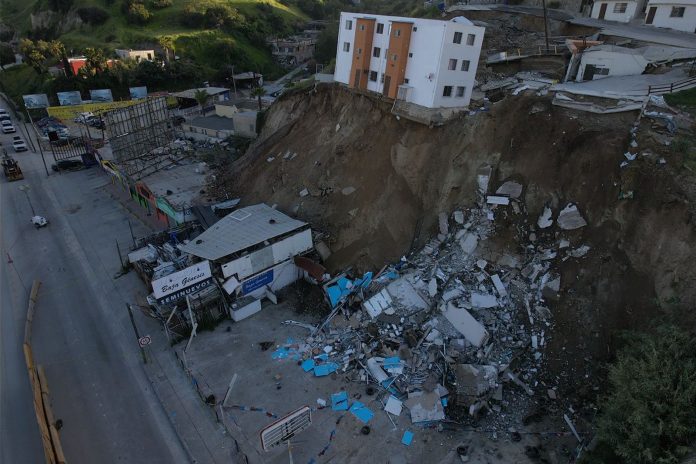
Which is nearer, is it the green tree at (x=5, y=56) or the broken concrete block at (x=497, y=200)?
the broken concrete block at (x=497, y=200)

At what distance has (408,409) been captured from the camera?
55.6 feet

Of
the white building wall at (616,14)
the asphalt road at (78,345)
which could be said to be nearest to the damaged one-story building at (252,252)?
the asphalt road at (78,345)

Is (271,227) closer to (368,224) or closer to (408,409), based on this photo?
(368,224)

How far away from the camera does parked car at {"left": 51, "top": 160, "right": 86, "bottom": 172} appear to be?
42500 mm

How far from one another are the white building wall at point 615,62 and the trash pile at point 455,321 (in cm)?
1565

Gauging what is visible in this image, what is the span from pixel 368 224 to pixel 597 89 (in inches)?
662

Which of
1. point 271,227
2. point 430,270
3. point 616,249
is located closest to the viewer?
point 616,249

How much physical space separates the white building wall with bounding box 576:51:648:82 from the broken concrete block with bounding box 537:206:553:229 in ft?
53.0

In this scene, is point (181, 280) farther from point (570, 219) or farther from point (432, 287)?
point (570, 219)

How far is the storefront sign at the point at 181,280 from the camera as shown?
19.6 metres

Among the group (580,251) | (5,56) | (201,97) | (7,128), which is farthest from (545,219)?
(5,56)

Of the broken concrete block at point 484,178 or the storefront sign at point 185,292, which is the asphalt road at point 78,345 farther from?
the broken concrete block at point 484,178

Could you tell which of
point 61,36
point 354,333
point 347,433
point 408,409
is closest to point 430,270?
point 354,333

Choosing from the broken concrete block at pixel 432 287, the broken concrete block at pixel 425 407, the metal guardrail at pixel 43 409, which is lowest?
the metal guardrail at pixel 43 409
